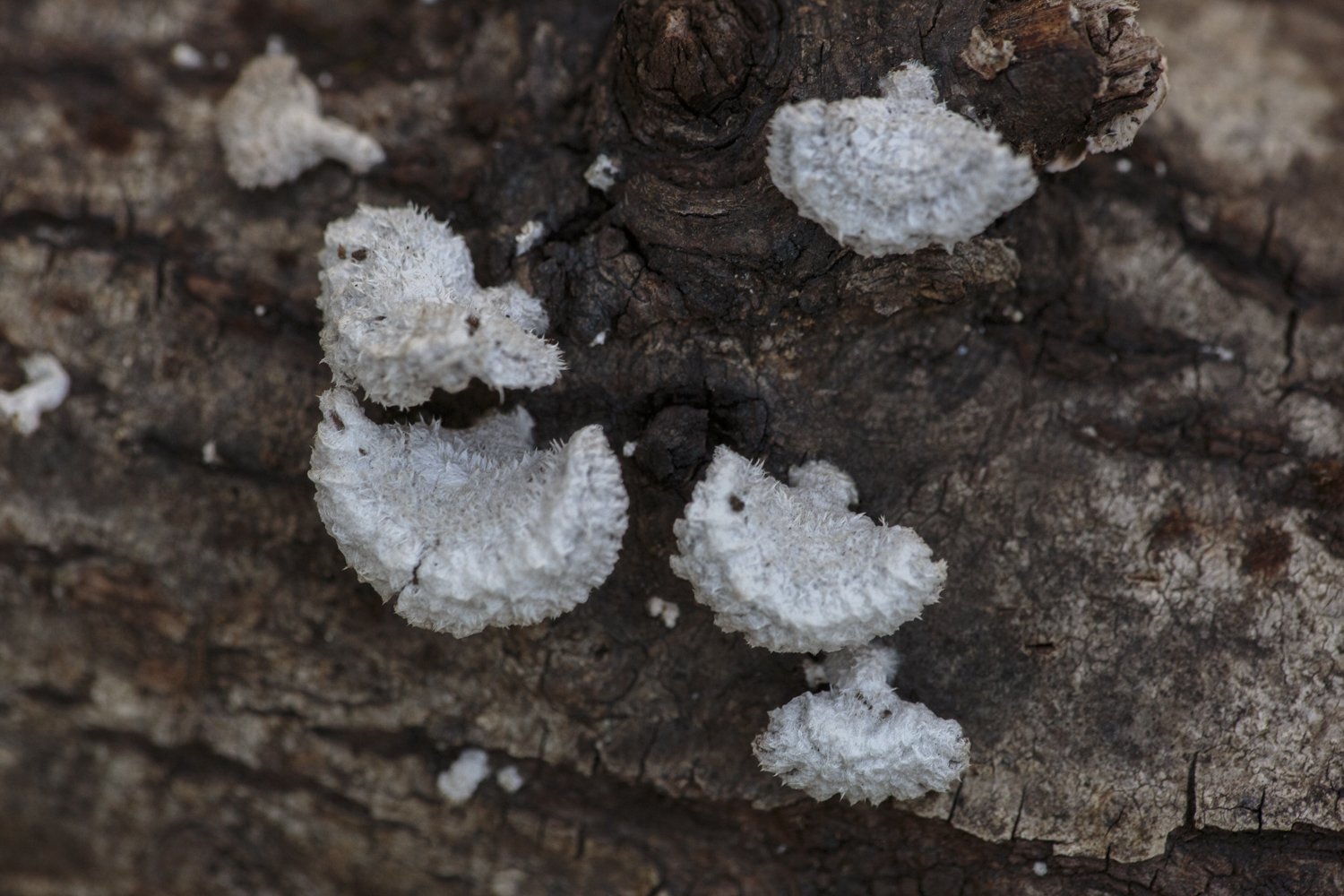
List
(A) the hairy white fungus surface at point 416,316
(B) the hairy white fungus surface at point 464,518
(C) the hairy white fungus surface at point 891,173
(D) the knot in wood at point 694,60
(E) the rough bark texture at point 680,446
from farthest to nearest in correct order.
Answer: (E) the rough bark texture at point 680,446 < (D) the knot in wood at point 694,60 < (B) the hairy white fungus surface at point 464,518 < (A) the hairy white fungus surface at point 416,316 < (C) the hairy white fungus surface at point 891,173

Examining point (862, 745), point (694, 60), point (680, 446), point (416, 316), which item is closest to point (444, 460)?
point (416, 316)

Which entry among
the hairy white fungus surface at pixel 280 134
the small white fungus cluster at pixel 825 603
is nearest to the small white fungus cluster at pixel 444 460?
the small white fungus cluster at pixel 825 603

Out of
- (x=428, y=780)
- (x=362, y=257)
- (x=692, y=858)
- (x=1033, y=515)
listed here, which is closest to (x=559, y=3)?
(x=362, y=257)

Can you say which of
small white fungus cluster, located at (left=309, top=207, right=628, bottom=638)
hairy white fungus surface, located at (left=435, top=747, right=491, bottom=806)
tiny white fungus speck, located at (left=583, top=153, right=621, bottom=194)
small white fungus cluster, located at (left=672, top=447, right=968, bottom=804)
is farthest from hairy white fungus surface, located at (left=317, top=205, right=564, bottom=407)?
hairy white fungus surface, located at (left=435, top=747, right=491, bottom=806)

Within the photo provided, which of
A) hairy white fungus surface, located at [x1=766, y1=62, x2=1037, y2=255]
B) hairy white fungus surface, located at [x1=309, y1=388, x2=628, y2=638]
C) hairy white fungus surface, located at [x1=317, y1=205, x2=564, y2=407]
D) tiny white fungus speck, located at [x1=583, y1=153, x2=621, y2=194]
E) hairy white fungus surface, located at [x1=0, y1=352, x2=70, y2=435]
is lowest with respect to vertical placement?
hairy white fungus surface, located at [x1=0, y1=352, x2=70, y2=435]

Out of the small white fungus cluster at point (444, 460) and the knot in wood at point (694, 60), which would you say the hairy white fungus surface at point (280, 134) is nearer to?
the small white fungus cluster at point (444, 460)

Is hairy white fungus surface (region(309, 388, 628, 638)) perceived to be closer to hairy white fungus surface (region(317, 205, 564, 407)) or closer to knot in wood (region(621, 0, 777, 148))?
hairy white fungus surface (region(317, 205, 564, 407))

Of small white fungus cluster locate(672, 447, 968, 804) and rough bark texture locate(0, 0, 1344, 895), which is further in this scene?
rough bark texture locate(0, 0, 1344, 895)
